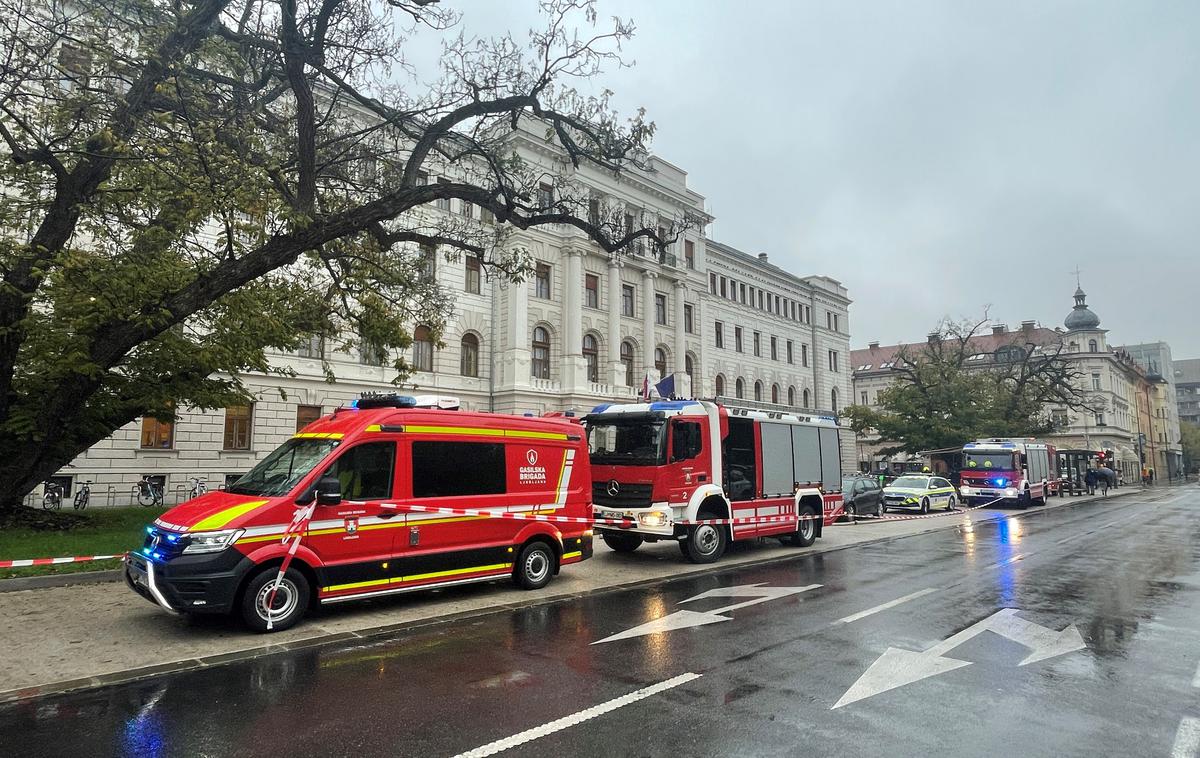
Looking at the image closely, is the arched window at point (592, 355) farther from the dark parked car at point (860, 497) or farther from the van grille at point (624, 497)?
the van grille at point (624, 497)

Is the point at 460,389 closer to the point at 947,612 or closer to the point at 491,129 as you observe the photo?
the point at 491,129

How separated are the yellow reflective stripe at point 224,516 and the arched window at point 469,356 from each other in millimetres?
26586

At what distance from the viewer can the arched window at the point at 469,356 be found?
33688 mm

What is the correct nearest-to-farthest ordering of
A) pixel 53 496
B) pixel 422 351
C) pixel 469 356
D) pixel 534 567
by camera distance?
pixel 534 567, pixel 53 496, pixel 422 351, pixel 469 356

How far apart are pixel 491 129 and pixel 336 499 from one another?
9.82 meters

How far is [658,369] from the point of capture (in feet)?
140

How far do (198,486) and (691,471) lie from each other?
781 inches

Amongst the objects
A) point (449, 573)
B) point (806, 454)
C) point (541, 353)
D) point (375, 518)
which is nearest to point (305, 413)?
point (541, 353)

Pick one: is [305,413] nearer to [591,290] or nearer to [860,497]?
[591,290]

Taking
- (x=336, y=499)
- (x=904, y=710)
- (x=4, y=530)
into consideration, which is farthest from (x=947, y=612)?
(x=4, y=530)

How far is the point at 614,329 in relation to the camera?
38781 millimetres

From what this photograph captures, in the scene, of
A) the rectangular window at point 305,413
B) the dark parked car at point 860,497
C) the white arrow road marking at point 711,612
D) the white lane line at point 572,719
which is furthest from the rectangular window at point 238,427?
the white lane line at point 572,719

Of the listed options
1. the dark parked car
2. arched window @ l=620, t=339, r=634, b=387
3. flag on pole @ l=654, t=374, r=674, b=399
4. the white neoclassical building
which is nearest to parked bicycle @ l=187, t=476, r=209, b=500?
the white neoclassical building

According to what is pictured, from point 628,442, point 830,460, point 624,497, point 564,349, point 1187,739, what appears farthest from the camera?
point 564,349
